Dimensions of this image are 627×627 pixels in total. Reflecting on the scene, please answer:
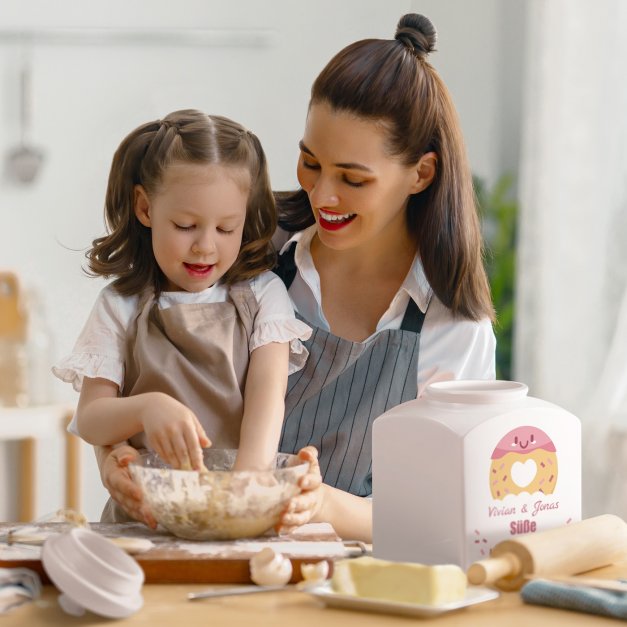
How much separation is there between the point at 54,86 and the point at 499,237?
1546 mm

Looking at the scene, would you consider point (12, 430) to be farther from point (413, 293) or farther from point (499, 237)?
point (413, 293)

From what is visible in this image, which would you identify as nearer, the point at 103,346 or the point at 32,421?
the point at 103,346

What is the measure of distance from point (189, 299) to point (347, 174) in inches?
11.4

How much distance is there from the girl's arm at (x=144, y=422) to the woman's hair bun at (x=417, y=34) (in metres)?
0.68

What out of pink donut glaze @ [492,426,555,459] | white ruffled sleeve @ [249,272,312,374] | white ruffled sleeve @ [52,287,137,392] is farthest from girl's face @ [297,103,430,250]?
pink donut glaze @ [492,426,555,459]

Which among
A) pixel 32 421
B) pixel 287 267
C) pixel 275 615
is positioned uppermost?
pixel 287 267

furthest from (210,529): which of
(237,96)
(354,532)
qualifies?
(237,96)

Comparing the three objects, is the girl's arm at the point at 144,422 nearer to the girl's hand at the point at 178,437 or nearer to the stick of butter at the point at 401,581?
the girl's hand at the point at 178,437

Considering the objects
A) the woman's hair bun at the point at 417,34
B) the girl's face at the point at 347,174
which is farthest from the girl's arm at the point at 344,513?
the woman's hair bun at the point at 417,34

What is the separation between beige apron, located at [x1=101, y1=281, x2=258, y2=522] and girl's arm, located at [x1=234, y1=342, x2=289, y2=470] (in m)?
0.03

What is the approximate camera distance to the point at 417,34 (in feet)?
5.52

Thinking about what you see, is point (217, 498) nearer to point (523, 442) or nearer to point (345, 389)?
point (523, 442)

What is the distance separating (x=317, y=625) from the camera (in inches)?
38.0

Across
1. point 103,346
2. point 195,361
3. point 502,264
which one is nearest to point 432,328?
point 195,361
